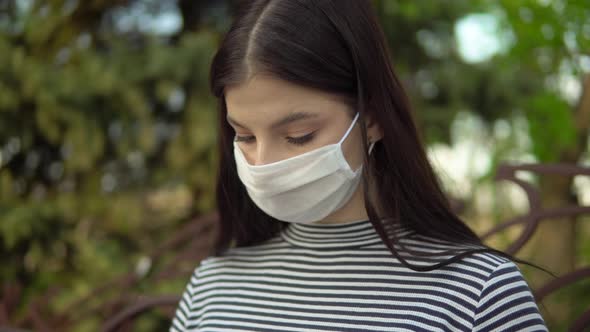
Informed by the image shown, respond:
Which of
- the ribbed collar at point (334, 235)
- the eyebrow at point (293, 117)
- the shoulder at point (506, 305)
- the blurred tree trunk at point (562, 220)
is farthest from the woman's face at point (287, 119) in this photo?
the blurred tree trunk at point (562, 220)

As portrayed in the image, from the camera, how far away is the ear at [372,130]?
47.6 inches

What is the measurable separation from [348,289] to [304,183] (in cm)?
23

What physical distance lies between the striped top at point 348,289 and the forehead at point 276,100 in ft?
0.91

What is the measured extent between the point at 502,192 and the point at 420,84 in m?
0.89

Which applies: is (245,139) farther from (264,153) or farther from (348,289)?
(348,289)

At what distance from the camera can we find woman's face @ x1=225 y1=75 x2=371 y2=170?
1.13 meters

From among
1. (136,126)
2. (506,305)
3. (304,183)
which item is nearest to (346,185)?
(304,183)

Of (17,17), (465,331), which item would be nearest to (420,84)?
(17,17)

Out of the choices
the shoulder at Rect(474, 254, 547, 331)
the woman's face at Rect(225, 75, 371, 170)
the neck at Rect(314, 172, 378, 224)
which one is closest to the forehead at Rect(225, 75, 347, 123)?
the woman's face at Rect(225, 75, 371, 170)

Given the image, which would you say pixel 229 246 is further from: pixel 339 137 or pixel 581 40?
pixel 581 40

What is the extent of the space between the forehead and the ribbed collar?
0.86 ft

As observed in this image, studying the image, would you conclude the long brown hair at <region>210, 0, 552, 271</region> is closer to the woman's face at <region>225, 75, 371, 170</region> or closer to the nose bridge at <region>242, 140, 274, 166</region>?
the woman's face at <region>225, 75, 371, 170</region>

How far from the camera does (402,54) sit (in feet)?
13.5

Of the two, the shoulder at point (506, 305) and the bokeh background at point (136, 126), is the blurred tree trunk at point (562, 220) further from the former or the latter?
the shoulder at point (506, 305)
